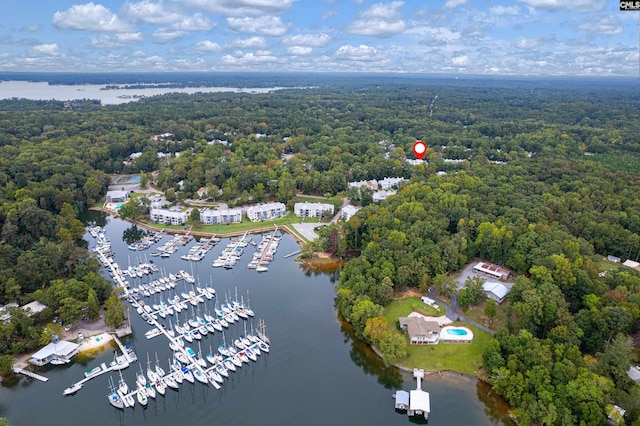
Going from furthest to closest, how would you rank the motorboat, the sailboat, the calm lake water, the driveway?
the driveway, the motorboat, the sailboat, the calm lake water

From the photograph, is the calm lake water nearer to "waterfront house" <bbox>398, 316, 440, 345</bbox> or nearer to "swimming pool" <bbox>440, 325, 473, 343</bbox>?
"waterfront house" <bbox>398, 316, 440, 345</bbox>

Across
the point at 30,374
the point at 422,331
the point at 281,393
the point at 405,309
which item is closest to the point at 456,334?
the point at 422,331

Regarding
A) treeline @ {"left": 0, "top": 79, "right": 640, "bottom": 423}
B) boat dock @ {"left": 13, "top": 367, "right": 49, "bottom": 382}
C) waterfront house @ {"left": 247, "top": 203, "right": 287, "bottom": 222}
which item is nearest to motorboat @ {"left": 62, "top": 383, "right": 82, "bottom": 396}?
boat dock @ {"left": 13, "top": 367, "right": 49, "bottom": 382}

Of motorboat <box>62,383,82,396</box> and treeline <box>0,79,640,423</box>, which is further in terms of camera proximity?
treeline <box>0,79,640,423</box>

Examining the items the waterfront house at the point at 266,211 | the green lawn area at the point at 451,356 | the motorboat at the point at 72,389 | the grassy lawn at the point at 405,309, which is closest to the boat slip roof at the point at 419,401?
the green lawn area at the point at 451,356

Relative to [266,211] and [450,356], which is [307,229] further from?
[450,356]

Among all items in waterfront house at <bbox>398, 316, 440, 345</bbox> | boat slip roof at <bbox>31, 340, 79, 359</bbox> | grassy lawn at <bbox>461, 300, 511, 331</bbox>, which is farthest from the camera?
grassy lawn at <bbox>461, 300, 511, 331</bbox>

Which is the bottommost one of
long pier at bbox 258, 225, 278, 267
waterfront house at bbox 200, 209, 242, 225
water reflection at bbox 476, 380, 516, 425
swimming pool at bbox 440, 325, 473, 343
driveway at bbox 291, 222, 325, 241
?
water reflection at bbox 476, 380, 516, 425
